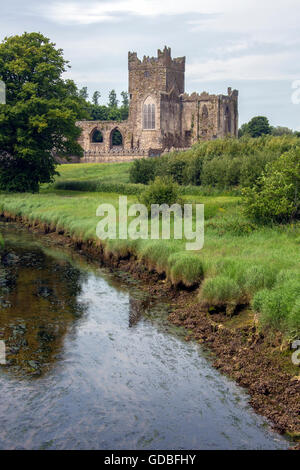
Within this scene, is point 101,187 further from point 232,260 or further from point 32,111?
point 232,260

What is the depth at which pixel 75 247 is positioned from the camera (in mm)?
28875

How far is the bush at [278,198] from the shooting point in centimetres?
2344

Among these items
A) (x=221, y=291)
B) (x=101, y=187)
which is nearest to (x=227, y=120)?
(x=101, y=187)

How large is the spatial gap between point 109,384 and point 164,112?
7783 cm

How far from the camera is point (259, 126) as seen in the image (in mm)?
105875

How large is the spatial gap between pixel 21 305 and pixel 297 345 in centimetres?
916

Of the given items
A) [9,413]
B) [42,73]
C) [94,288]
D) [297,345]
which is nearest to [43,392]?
[9,413]

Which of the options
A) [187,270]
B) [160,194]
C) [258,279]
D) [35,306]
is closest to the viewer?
[258,279]

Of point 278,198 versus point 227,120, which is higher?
point 227,120

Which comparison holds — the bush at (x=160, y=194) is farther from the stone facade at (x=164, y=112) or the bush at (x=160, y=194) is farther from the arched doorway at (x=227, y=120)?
the arched doorway at (x=227, y=120)

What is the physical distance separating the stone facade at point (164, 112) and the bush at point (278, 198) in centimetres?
6062

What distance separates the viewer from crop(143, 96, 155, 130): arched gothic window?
86.7 metres

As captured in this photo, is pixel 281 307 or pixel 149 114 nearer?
pixel 281 307

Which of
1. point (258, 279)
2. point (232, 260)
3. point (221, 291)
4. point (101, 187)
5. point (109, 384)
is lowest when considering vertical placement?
point (109, 384)
